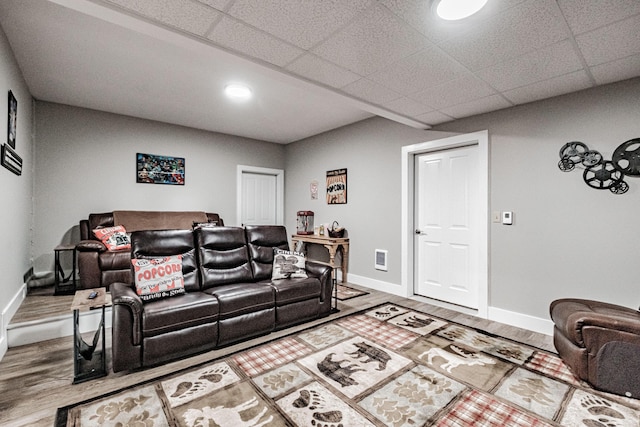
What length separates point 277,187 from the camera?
6.40 metres

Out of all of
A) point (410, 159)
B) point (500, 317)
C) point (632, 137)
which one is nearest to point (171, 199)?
point (410, 159)

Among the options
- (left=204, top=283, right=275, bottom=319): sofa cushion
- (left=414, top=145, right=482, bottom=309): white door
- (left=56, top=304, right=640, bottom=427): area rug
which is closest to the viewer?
(left=56, top=304, right=640, bottom=427): area rug

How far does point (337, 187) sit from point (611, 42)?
362 cm

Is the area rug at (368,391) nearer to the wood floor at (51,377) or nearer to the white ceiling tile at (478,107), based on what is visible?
the wood floor at (51,377)

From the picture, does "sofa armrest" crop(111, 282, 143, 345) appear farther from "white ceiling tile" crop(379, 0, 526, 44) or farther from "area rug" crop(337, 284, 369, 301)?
"white ceiling tile" crop(379, 0, 526, 44)

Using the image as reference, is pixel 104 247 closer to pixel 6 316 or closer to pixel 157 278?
pixel 6 316

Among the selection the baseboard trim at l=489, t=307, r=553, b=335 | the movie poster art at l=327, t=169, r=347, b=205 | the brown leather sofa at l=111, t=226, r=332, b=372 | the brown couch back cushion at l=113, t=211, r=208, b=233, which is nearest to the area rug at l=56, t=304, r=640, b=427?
the brown leather sofa at l=111, t=226, r=332, b=372

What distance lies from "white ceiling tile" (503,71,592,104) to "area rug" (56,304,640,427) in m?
2.32

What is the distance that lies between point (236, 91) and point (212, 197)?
2478 millimetres

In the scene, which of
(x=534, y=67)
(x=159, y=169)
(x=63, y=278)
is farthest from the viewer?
(x=159, y=169)

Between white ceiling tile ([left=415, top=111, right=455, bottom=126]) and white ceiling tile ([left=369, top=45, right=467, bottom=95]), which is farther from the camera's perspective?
white ceiling tile ([left=415, top=111, right=455, bottom=126])

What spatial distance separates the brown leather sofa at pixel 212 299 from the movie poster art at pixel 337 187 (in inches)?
63.8

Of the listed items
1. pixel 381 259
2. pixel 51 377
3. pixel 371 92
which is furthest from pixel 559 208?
pixel 51 377

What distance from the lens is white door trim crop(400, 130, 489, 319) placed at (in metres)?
3.37
